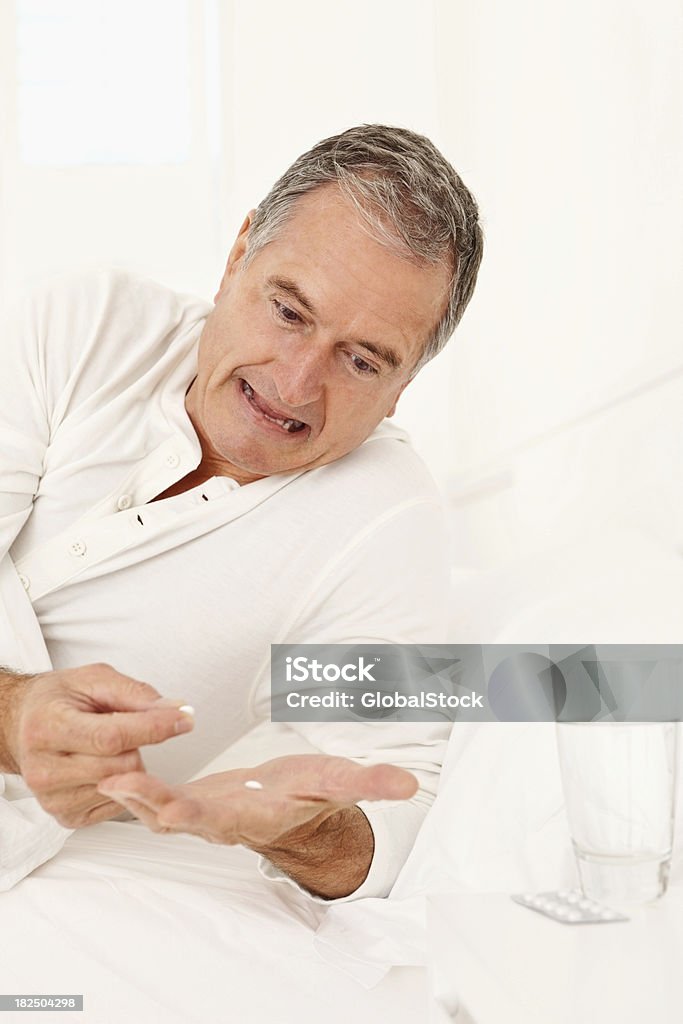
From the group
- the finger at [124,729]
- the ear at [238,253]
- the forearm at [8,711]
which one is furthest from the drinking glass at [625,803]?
the ear at [238,253]

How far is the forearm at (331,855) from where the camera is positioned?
0.72 meters

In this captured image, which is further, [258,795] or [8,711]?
[8,711]

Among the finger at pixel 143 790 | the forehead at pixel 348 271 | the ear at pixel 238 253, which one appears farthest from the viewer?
the ear at pixel 238 253

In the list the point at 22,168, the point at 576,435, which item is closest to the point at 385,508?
the point at 576,435

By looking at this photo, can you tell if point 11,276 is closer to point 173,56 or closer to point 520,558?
point 173,56

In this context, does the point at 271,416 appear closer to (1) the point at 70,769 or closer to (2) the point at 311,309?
(2) the point at 311,309

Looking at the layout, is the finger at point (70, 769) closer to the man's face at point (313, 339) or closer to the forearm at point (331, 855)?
the forearm at point (331, 855)

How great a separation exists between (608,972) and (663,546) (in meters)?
0.51

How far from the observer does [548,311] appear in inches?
41.8

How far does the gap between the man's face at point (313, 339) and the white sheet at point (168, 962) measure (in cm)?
36

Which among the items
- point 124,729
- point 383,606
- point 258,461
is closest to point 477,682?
point 383,606

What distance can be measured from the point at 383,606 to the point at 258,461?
163 millimetres

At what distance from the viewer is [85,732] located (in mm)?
542

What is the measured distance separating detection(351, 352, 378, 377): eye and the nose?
29 mm
